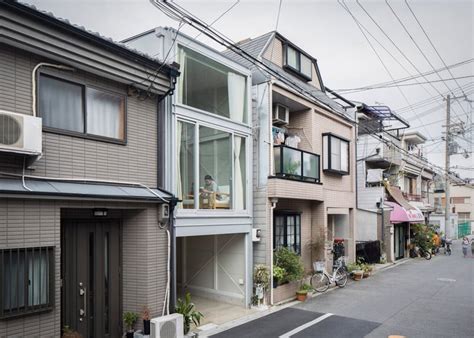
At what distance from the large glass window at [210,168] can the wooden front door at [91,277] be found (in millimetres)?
2014

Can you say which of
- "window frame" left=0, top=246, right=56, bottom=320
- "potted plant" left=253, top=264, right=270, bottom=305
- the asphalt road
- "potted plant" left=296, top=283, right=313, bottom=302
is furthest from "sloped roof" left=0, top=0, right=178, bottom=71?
"potted plant" left=296, top=283, right=313, bottom=302

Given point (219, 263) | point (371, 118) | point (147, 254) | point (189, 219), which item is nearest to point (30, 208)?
point (147, 254)

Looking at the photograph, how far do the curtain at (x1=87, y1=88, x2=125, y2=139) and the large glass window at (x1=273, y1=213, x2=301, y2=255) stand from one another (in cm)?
694

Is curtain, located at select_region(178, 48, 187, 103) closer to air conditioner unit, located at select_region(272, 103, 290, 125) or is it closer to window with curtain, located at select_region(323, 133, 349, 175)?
air conditioner unit, located at select_region(272, 103, 290, 125)

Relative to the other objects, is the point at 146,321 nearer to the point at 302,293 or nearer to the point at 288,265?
the point at 288,265

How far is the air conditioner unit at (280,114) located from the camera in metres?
14.0

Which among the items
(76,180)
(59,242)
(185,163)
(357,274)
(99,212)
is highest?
(185,163)

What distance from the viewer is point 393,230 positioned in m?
23.5

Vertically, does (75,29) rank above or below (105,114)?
above

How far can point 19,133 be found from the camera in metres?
5.91

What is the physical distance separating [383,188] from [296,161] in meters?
12.0

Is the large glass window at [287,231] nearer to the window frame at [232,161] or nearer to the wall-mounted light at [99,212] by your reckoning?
the window frame at [232,161]

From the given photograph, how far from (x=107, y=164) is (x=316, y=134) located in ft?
30.1

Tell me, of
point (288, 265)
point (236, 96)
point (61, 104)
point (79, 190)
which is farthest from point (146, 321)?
point (236, 96)
